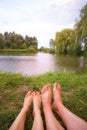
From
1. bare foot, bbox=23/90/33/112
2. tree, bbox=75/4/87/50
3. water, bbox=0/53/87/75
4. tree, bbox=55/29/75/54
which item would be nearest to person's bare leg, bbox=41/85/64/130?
bare foot, bbox=23/90/33/112

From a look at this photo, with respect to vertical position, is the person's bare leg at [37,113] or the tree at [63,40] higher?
the tree at [63,40]

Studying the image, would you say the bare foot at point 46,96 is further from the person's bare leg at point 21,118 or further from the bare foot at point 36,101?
the person's bare leg at point 21,118

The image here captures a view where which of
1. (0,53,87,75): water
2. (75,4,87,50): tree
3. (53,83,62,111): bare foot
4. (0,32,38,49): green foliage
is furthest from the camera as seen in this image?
(0,32,38,49): green foliage

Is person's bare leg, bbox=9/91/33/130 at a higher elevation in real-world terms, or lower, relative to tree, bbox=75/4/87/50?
lower

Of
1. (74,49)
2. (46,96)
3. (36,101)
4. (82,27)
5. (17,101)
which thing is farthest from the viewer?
(74,49)

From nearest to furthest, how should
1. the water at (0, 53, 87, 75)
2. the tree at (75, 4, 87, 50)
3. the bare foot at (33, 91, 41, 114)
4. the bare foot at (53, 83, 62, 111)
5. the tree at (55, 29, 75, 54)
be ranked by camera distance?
the bare foot at (33, 91, 41, 114) < the bare foot at (53, 83, 62, 111) < the water at (0, 53, 87, 75) < the tree at (75, 4, 87, 50) < the tree at (55, 29, 75, 54)

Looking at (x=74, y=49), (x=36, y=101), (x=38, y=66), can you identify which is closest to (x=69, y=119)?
(x=36, y=101)

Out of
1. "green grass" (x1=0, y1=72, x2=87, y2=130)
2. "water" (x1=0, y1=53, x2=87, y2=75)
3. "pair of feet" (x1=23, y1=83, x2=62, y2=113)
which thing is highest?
"pair of feet" (x1=23, y1=83, x2=62, y2=113)

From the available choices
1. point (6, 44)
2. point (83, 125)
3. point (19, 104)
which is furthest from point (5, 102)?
point (6, 44)

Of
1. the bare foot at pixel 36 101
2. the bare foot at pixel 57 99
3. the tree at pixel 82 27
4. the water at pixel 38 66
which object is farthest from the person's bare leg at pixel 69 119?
the tree at pixel 82 27

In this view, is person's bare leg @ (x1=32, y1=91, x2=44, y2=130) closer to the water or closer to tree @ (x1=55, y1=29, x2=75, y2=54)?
the water

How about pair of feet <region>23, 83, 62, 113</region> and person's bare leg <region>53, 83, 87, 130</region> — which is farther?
pair of feet <region>23, 83, 62, 113</region>

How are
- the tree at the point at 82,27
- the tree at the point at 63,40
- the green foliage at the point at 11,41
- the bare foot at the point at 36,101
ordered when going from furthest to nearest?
1. the green foliage at the point at 11,41
2. the tree at the point at 63,40
3. the tree at the point at 82,27
4. the bare foot at the point at 36,101

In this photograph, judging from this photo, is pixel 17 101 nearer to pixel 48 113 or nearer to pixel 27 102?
pixel 27 102
